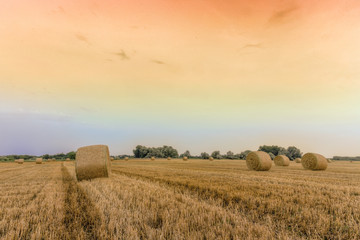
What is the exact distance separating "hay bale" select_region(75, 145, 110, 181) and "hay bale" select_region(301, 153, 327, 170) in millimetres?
16970

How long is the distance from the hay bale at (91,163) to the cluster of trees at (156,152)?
6391cm

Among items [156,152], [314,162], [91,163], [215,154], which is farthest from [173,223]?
[156,152]

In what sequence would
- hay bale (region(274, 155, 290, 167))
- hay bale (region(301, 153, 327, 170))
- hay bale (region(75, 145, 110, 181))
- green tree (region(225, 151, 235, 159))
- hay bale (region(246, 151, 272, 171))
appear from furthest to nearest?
1. green tree (region(225, 151, 235, 159))
2. hay bale (region(274, 155, 290, 167))
3. hay bale (region(301, 153, 327, 170))
4. hay bale (region(246, 151, 272, 171))
5. hay bale (region(75, 145, 110, 181))

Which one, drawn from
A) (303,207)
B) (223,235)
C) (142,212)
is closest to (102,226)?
(142,212)

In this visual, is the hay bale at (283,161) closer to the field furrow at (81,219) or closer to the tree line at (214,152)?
the field furrow at (81,219)

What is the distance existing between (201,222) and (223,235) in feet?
2.00

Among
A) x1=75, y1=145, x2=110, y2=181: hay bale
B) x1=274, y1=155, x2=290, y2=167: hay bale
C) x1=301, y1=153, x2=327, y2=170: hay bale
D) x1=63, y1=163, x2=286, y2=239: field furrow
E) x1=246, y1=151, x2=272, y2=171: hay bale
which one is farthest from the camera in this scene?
x1=274, y1=155, x2=290, y2=167: hay bale

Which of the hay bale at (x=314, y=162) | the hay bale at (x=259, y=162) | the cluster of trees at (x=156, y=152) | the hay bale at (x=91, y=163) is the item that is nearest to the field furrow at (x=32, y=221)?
the hay bale at (x=91, y=163)

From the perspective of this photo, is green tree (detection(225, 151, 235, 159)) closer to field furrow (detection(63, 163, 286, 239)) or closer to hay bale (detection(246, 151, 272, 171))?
hay bale (detection(246, 151, 272, 171))

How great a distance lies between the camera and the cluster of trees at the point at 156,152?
7422 cm

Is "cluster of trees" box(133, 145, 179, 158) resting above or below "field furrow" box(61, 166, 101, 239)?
below

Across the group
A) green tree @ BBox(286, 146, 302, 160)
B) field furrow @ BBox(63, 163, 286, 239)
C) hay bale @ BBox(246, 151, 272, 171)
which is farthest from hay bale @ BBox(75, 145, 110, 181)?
green tree @ BBox(286, 146, 302, 160)

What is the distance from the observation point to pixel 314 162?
16.7m

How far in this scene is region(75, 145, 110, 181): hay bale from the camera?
31.3 feet
